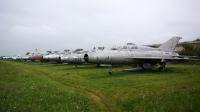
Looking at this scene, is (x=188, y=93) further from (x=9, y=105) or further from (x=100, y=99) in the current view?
(x=9, y=105)

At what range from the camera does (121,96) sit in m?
6.75

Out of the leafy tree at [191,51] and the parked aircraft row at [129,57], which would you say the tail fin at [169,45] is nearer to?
the parked aircraft row at [129,57]

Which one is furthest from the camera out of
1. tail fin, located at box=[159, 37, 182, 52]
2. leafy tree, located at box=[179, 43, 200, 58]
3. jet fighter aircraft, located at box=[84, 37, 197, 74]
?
leafy tree, located at box=[179, 43, 200, 58]

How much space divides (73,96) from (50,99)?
0.93 metres

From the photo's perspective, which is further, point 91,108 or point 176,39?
point 176,39

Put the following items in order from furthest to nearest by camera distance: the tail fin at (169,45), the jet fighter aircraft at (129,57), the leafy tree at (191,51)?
1. the leafy tree at (191,51)
2. the tail fin at (169,45)
3. the jet fighter aircraft at (129,57)

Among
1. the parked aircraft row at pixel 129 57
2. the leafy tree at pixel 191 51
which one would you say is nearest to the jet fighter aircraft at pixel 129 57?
the parked aircraft row at pixel 129 57

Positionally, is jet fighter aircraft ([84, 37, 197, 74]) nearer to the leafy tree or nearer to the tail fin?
the tail fin

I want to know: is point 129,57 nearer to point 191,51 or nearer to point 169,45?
point 169,45

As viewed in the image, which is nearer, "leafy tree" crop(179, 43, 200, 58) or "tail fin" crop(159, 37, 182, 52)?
"tail fin" crop(159, 37, 182, 52)

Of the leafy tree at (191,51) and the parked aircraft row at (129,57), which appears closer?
the parked aircraft row at (129,57)

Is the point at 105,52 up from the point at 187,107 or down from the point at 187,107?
up

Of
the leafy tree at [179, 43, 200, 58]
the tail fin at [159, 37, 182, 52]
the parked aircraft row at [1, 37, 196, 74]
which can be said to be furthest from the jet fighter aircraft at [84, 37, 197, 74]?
the leafy tree at [179, 43, 200, 58]

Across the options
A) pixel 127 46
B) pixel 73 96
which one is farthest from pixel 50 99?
pixel 127 46
